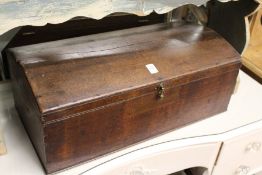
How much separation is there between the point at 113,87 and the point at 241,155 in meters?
0.46

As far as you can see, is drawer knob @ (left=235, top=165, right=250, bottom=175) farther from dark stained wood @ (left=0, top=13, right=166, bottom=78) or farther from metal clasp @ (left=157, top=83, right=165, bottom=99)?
dark stained wood @ (left=0, top=13, right=166, bottom=78)

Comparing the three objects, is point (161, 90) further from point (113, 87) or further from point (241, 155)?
point (241, 155)

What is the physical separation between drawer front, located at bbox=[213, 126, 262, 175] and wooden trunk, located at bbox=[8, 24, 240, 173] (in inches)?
4.1

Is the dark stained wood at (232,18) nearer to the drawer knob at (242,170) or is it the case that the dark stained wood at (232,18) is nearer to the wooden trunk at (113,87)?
the wooden trunk at (113,87)

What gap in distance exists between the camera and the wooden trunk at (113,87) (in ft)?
1.87

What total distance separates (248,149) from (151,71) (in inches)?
15.8

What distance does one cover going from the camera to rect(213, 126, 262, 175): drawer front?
793mm

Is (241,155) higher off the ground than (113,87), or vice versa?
(113,87)

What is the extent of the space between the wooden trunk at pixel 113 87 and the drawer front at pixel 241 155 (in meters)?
0.10

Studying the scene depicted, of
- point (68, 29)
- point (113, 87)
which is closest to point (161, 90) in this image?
point (113, 87)

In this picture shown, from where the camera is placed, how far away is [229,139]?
76cm

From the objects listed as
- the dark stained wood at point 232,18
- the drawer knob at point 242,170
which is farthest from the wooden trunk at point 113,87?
the drawer knob at point 242,170

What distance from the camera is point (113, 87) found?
60cm

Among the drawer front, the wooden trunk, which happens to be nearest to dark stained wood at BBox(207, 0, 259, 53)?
the wooden trunk
